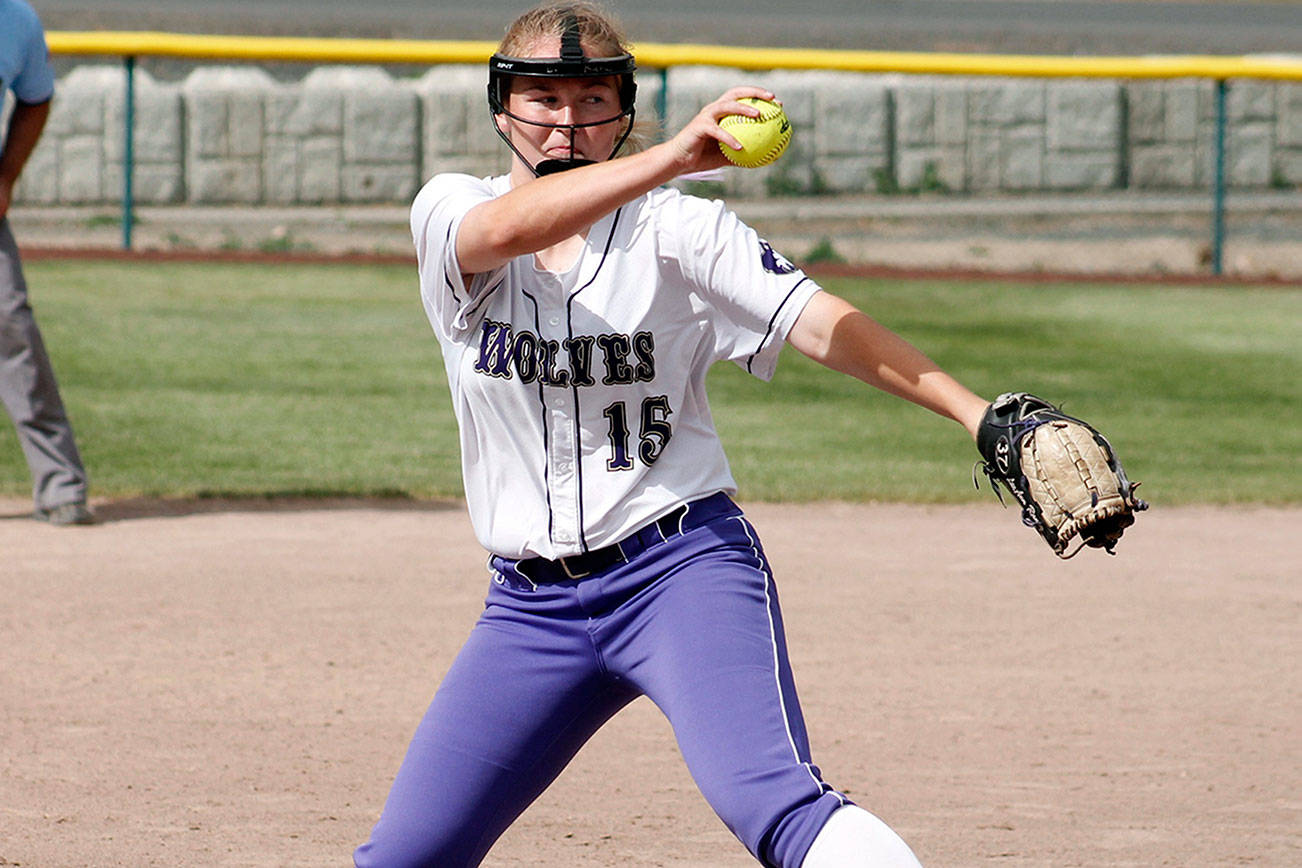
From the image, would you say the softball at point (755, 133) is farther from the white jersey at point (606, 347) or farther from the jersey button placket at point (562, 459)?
the jersey button placket at point (562, 459)

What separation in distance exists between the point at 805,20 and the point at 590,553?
26898 mm

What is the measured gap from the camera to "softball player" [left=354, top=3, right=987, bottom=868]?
2719mm

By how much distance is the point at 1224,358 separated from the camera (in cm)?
1116

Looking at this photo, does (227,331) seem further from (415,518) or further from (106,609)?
(106,609)

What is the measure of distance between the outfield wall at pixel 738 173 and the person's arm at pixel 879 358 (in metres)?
12.7

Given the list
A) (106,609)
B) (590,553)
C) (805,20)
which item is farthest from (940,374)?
(805,20)

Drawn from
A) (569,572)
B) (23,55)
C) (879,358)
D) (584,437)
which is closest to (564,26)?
(584,437)

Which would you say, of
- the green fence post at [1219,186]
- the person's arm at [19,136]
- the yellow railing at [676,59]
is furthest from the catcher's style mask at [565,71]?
the green fence post at [1219,186]

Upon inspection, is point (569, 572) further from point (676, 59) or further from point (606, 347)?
point (676, 59)

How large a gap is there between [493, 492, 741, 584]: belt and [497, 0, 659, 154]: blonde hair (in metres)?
0.69

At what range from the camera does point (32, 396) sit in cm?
686

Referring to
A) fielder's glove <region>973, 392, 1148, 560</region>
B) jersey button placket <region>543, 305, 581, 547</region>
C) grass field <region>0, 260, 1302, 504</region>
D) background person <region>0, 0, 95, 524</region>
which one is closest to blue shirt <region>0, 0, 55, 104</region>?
background person <region>0, 0, 95, 524</region>

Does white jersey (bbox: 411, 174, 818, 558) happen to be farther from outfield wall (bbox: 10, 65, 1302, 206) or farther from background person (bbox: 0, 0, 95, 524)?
outfield wall (bbox: 10, 65, 1302, 206)

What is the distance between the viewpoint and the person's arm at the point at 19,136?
678cm
